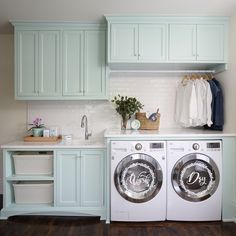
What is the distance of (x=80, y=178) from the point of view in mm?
2719

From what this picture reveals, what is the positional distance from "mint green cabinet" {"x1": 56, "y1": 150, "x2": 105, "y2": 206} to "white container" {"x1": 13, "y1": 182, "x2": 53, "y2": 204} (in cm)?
14

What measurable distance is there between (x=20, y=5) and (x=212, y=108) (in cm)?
258

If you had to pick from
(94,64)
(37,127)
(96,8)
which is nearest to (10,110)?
(37,127)

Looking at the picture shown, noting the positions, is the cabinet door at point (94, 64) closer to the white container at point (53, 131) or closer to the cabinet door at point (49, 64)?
the cabinet door at point (49, 64)

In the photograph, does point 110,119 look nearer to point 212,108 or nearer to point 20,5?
point 212,108

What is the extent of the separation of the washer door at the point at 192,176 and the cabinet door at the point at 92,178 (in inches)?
33.5

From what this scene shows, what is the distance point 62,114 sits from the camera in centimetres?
335

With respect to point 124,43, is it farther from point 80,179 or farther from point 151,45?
point 80,179

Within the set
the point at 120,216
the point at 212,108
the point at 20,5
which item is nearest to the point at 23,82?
the point at 20,5

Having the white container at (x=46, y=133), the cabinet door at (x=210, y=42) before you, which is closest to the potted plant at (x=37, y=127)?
the white container at (x=46, y=133)

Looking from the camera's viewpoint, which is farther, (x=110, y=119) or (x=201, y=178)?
(x=110, y=119)

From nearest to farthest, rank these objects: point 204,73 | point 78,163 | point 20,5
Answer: point 20,5 < point 78,163 < point 204,73

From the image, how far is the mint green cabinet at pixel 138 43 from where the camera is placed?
2.81 meters

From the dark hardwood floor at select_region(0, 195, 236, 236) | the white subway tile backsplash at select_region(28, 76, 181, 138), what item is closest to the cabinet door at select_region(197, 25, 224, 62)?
the white subway tile backsplash at select_region(28, 76, 181, 138)
